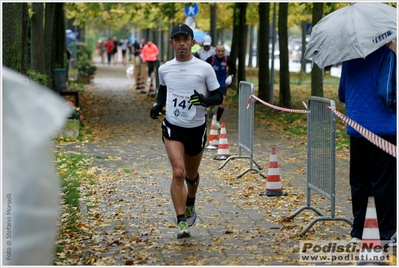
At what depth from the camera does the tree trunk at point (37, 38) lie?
863 inches

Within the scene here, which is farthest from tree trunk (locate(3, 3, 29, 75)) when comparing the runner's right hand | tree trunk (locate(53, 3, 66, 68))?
tree trunk (locate(53, 3, 66, 68))

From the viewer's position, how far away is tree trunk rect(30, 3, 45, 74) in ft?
71.9

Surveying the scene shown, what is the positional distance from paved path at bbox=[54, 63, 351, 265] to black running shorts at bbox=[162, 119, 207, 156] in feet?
2.62

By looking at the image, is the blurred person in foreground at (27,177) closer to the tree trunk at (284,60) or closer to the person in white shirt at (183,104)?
the person in white shirt at (183,104)

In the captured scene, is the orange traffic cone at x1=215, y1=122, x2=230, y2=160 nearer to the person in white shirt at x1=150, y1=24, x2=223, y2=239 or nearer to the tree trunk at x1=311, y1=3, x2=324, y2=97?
the tree trunk at x1=311, y1=3, x2=324, y2=97

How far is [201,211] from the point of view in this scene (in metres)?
9.55

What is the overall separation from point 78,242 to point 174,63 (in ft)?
6.12

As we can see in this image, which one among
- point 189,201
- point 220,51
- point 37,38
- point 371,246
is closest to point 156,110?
point 189,201

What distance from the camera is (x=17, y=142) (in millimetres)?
4164

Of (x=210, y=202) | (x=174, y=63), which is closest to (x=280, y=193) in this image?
(x=210, y=202)

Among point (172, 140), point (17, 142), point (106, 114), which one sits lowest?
point (106, 114)

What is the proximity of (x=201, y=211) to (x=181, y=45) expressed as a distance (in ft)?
7.08

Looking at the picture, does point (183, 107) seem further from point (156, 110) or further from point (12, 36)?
point (12, 36)

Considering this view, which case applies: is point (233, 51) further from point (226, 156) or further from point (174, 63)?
point (174, 63)
